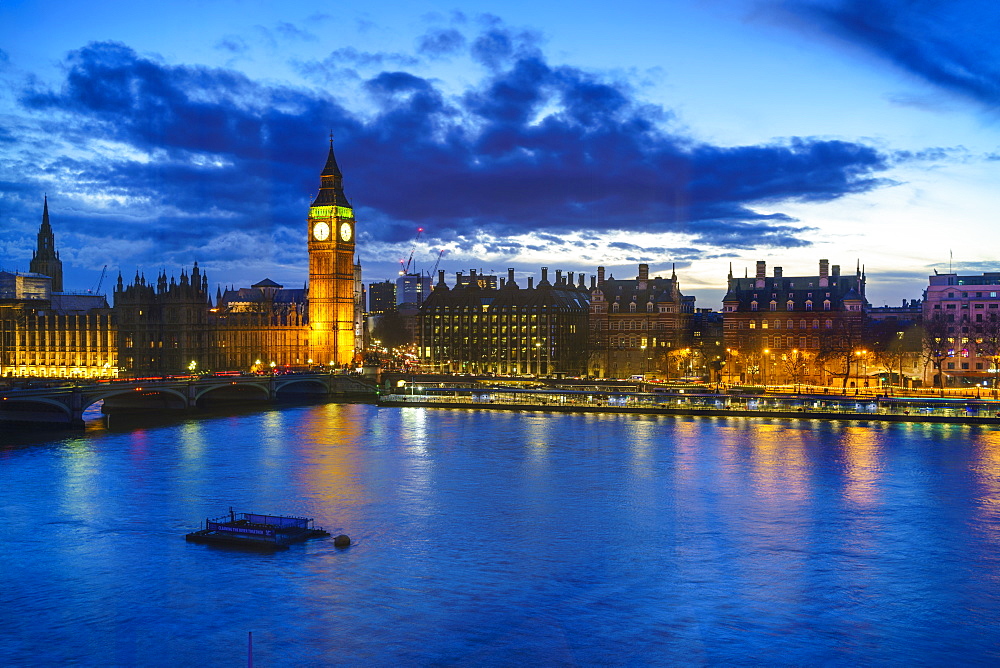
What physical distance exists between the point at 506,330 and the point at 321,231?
52.0 metres

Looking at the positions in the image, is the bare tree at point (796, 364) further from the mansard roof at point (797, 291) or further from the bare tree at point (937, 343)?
the bare tree at point (937, 343)

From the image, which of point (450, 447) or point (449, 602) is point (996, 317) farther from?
point (449, 602)

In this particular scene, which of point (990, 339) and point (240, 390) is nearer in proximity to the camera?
point (990, 339)

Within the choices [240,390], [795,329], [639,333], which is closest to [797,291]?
[795,329]

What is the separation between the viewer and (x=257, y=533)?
50.4 meters

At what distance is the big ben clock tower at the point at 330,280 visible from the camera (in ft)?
621

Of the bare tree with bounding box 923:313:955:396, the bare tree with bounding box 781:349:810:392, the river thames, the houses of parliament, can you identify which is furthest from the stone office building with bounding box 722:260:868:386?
the houses of parliament

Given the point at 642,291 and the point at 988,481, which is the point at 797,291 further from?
the point at 988,481

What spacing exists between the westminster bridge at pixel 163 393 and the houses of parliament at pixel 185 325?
21.9m

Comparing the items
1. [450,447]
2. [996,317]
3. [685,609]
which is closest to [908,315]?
[996,317]

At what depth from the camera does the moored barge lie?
49.7m

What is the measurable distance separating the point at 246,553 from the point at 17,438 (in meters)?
51.7

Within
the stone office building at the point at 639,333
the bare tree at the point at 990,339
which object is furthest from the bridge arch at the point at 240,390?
the bare tree at the point at 990,339

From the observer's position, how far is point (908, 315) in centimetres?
16388
